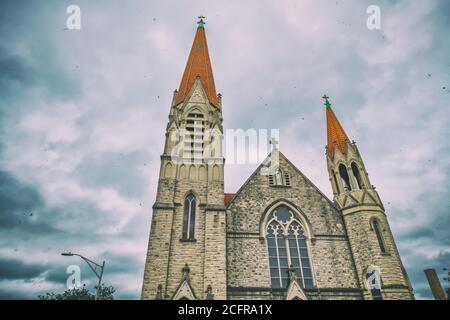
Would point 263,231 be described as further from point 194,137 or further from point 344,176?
point 344,176

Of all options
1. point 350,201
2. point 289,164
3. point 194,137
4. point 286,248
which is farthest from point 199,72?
point 286,248

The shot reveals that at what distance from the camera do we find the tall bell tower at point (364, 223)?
44.8 feet

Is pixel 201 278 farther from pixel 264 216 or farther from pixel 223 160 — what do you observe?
pixel 223 160

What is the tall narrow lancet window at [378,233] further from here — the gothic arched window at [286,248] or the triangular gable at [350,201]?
the gothic arched window at [286,248]

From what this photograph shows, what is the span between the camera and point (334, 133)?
65.6 ft

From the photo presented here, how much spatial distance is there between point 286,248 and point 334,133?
9944mm

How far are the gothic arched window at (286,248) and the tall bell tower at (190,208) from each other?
3.07 meters

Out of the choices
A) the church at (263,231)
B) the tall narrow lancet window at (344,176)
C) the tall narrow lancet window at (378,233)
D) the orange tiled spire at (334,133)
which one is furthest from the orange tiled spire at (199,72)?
the tall narrow lancet window at (378,233)

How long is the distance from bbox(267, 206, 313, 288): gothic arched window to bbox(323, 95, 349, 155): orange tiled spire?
6551mm

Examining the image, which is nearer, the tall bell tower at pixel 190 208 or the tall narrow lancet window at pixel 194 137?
the tall bell tower at pixel 190 208

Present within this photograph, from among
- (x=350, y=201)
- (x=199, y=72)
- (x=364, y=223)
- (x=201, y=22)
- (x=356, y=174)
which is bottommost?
(x=364, y=223)
